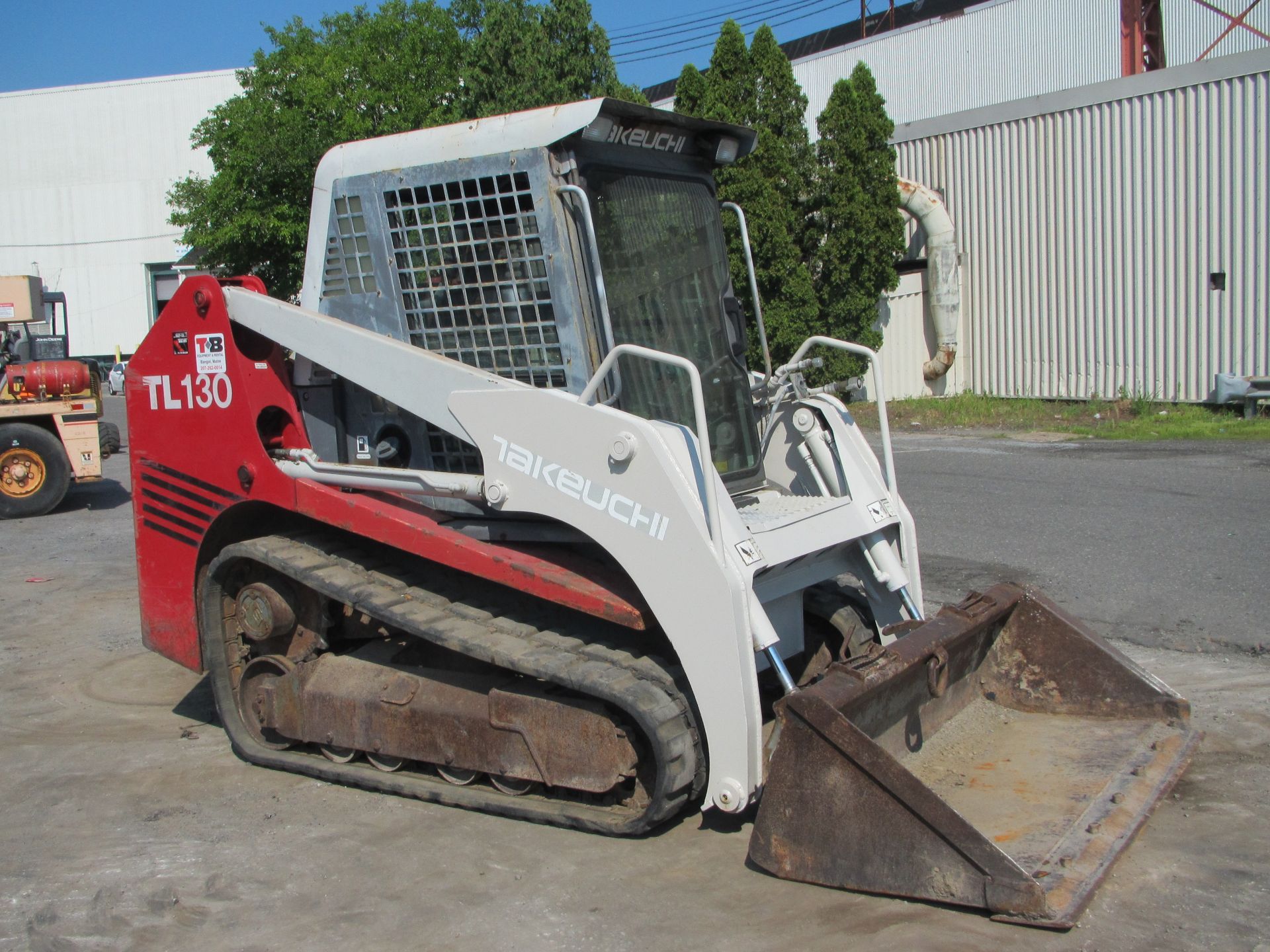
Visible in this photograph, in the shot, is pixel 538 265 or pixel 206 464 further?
pixel 206 464

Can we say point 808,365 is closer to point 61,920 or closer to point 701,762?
point 701,762

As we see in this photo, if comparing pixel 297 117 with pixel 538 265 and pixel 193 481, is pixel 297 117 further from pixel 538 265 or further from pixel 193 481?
pixel 538 265

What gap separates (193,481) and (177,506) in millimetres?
185

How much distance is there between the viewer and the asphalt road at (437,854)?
11.5 feet

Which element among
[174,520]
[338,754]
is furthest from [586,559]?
[174,520]

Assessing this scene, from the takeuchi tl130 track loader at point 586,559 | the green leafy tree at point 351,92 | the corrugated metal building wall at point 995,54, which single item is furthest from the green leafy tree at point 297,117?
the takeuchi tl130 track loader at point 586,559

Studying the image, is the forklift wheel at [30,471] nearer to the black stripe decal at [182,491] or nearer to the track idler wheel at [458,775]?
the black stripe decal at [182,491]

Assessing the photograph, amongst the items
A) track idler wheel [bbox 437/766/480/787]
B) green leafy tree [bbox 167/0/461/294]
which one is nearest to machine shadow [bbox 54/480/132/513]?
green leafy tree [bbox 167/0/461/294]

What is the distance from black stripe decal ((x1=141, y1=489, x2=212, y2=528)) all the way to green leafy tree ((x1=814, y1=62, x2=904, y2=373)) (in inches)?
549

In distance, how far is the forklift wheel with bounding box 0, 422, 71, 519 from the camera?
12.8 meters

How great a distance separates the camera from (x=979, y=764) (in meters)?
4.46

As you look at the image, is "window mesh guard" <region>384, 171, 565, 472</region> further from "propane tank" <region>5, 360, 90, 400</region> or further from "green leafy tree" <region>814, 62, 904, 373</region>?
"green leafy tree" <region>814, 62, 904, 373</region>

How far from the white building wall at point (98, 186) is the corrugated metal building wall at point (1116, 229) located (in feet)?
122

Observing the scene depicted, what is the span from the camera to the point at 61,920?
3777 millimetres
